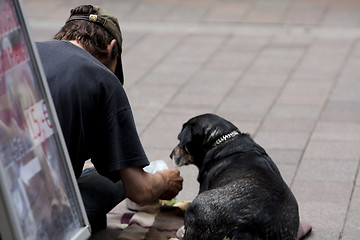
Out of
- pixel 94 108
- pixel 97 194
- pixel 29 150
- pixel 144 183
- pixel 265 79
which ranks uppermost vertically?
pixel 29 150

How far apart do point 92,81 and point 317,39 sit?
601 cm

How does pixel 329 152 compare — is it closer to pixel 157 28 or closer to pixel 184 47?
pixel 184 47

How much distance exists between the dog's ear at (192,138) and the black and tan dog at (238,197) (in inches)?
0.6

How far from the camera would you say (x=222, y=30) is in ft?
31.5

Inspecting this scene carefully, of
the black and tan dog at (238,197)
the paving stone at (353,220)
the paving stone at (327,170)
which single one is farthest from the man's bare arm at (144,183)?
the paving stone at (327,170)

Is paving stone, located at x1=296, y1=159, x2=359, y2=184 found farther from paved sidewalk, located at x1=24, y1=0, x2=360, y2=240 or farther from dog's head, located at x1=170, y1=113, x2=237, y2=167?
dog's head, located at x1=170, y1=113, x2=237, y2=167

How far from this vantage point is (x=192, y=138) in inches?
164

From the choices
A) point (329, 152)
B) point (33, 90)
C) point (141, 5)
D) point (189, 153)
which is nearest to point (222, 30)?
point (141, 5)

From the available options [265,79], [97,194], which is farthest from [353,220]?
[265,79]

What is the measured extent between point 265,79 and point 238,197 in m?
4.11

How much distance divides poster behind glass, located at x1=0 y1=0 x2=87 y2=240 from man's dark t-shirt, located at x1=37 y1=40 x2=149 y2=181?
522 mm

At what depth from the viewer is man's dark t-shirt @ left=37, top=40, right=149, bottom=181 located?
354 cm

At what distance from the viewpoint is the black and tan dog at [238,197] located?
3.58m

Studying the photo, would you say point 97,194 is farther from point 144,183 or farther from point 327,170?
point 327,170
